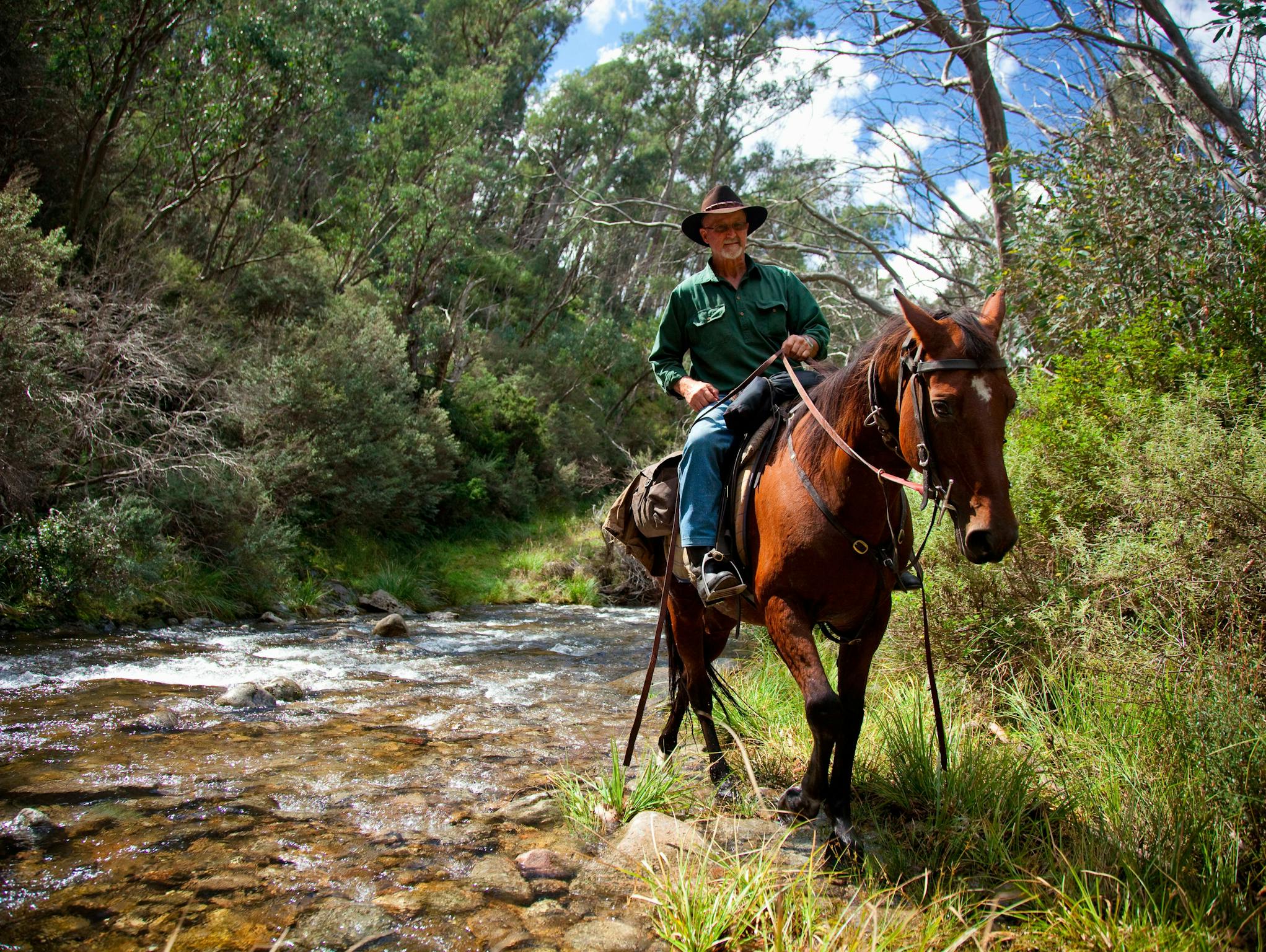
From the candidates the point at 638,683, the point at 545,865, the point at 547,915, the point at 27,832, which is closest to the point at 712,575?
the point at 545,865

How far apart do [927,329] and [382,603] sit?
13.2 metres

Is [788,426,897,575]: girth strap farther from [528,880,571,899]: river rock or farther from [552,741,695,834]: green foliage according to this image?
[528,880,571,899]: river rock

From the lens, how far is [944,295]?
38.7ft

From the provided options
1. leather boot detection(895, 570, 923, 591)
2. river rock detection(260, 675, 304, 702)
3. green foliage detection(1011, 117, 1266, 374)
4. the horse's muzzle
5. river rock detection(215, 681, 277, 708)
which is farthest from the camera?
river rock detection(260, 675, 304, 702)

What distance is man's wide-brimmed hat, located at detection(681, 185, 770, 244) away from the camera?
438cm

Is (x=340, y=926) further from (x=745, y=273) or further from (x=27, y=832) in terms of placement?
(x=745, y=273)

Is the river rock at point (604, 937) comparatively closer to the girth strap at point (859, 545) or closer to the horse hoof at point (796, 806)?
the horse hoof at point (796, 806)

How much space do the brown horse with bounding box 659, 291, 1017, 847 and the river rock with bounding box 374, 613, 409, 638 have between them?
28.3ft

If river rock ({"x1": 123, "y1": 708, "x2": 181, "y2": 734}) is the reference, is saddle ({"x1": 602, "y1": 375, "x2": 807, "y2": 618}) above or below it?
above

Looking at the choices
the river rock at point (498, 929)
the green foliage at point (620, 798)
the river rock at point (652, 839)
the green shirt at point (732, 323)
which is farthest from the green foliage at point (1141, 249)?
the river rock at point (498, 929)

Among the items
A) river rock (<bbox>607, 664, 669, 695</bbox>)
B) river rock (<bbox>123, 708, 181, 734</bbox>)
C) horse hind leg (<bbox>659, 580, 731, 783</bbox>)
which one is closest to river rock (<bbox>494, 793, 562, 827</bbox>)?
horse hind leg (<bbox>659, 580, 731, 783</bbox>)

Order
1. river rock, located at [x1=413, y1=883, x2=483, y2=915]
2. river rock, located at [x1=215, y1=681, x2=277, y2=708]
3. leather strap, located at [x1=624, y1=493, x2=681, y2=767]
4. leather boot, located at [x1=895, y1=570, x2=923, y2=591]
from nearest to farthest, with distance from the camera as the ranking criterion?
river rock, located at [x1=413, y1=883, x2=483, y2=915]
leather boot, located at [x1=895, y1=570, x2=923, y2=591]
leather strap, located at [x1=624, y1=493, x2=681, y2=767]
river rock, located at [x1=215, y1=681, x2=277, y2=708]

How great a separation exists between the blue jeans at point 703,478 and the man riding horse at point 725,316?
0.09ft

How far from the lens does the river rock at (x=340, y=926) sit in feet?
8.86
